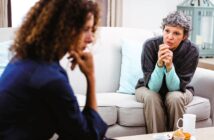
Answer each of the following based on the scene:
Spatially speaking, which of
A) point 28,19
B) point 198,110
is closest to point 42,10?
point 28,19

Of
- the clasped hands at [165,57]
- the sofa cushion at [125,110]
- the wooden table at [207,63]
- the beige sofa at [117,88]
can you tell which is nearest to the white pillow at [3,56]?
the beige sofa at [117,88]

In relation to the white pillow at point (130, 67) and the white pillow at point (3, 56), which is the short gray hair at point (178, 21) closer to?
the white pillow at point (130, 67)

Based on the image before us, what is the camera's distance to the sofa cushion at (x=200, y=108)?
2449mm

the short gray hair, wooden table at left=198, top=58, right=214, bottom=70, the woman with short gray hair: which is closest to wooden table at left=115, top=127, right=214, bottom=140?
the woman with short gray hair

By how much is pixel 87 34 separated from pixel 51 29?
150 mm

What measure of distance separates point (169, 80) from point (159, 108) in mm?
195

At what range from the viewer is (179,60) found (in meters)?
2.51

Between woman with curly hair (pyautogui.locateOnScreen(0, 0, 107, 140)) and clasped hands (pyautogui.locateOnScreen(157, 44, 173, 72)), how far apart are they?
1.15 m

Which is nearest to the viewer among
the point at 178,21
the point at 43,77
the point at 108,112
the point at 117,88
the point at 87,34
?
the point at 43,77

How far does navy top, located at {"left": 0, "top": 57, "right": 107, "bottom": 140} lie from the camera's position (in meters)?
1.13

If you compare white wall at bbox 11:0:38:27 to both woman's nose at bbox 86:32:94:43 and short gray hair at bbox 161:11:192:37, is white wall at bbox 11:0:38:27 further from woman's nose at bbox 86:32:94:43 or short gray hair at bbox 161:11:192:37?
woman's nose at bbox 86:32:94:43

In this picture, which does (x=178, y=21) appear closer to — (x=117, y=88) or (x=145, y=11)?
(x=117, y=88)

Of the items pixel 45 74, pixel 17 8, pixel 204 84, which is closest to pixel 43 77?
pixel 45 74

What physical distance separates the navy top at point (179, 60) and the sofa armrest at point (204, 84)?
182 mm
